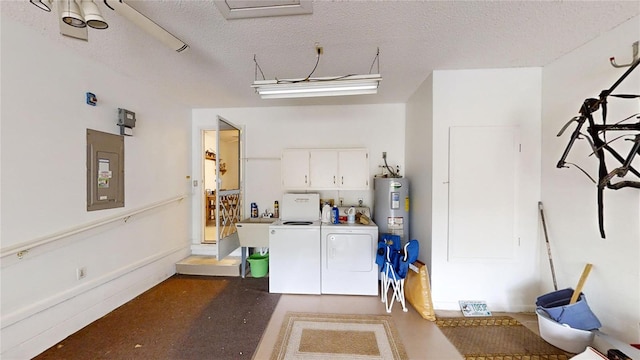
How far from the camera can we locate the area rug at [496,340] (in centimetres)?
203

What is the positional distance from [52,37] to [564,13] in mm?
4324

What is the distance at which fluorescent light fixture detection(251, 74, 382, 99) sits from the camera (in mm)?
2119

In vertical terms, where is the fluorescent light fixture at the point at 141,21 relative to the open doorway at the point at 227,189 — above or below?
above

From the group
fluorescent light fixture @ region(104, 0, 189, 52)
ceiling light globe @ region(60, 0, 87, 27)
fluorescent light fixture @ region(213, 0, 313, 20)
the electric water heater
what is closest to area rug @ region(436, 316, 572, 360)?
the electric water heater

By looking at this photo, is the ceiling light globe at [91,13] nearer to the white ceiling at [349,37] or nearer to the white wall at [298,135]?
the white ceiling at [349,37]

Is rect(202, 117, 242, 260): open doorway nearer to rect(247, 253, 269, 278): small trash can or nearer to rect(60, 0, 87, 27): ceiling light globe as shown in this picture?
rect(247, 253, 269, 278): small trash can

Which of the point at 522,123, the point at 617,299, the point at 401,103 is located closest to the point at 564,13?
the point at 522,123

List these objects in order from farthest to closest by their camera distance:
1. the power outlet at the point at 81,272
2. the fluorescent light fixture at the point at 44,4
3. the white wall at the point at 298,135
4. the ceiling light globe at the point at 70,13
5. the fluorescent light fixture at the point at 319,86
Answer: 1. the white wall at the point at 298,135
2. the power outlet at the point at 81,272
3. the fluorescent light fixture at the point at 319,86
4. the fluorescent light fixture at the point at 44,4
5. the ceiling light globe at the point at 70,13

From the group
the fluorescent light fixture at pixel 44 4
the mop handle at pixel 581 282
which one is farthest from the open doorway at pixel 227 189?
the mop handle at pixel 581 282

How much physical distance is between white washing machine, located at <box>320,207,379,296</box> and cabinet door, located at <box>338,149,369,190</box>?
683 mm

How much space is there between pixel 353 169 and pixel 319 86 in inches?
60.4

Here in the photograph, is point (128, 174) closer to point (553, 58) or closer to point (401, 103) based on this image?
point (401, 103)

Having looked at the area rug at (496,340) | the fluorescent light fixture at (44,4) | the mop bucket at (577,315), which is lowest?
the area rug at (496,340)

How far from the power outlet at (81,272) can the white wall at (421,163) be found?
3.73 metres
